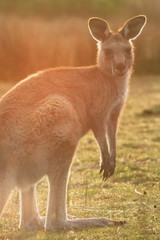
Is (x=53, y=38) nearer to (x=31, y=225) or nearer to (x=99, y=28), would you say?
(x=99, y=28)

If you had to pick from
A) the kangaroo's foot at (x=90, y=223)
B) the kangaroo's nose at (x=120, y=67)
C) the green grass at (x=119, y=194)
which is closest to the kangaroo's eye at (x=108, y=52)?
the kangaroo's nose at (x=120, y=67)

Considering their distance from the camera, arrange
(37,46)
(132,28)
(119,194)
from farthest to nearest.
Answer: (37,46) < (119,194) < (132,28)

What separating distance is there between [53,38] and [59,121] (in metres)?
17.8

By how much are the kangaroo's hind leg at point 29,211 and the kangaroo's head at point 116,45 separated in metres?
1.55

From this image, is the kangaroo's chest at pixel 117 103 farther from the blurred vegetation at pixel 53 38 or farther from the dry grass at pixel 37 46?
the dry grass at pixel 37 46

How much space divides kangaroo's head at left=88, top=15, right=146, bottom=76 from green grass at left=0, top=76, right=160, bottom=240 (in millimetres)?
1390

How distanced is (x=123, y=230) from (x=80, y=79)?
1.60 m

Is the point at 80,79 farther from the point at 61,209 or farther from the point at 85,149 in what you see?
the point at 85,149

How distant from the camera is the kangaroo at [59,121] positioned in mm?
4566

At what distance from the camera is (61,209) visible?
4785 mm

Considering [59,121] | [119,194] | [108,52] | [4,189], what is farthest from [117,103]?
[4,189]

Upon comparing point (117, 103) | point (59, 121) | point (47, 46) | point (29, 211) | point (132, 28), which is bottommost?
point (29, 211)

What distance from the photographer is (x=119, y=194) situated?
6.41m

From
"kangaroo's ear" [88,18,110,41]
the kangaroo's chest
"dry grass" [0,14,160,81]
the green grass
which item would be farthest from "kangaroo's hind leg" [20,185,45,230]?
"dry grass" [0,14,160,81]
